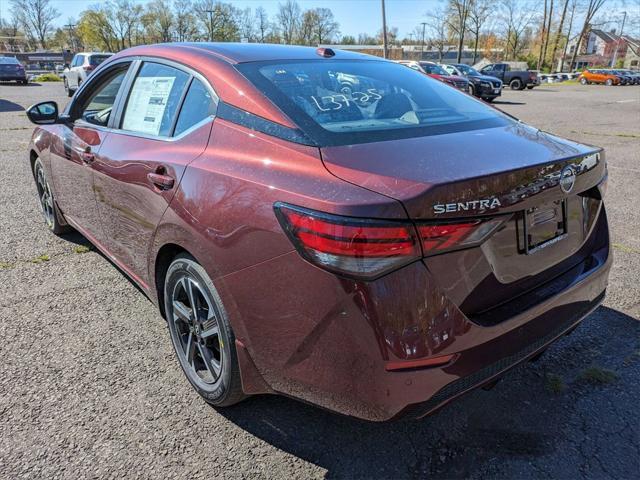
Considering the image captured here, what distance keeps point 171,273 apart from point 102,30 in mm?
92897

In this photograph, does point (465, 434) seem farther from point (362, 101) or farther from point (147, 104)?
point (147, 104)

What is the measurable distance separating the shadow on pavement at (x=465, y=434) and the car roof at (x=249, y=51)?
1.72 m

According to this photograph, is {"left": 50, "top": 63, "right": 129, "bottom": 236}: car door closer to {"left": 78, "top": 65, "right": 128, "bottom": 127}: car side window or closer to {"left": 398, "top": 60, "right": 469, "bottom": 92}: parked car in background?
{"left": 78, "top": 65, "right": 128, "bottom": 127}: car side window

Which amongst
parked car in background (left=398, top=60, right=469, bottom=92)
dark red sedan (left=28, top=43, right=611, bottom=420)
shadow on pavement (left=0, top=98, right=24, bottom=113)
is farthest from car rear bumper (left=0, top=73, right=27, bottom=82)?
dark red sedan (left=28, top=43, right=611, bottom=420)

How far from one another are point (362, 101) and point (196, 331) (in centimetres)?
139

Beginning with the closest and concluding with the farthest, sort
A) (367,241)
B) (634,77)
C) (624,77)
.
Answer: (367,241)
(624,77)
(634,77)

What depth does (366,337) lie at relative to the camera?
1589mm

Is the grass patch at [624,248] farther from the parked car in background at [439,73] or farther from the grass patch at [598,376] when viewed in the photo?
the parked car in background at [439,73]

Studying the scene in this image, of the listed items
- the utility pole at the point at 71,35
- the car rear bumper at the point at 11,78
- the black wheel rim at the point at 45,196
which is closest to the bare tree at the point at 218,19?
the utility pole at the point at 71,35

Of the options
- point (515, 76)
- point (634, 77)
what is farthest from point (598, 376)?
point (634, 77)

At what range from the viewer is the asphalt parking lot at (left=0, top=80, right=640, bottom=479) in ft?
6.69

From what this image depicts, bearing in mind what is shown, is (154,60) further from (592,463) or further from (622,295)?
(622,295)

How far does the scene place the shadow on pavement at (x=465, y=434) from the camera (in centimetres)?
203

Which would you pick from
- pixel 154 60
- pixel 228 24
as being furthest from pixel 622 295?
pixel 228 24
